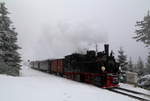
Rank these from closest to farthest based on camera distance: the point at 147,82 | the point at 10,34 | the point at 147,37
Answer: the point at 147,82 → the point at 10,34 → the point at 147,37

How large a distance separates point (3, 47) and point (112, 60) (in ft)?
40.2

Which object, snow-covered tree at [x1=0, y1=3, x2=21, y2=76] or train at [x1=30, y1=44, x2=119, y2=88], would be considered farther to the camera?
snow-covered tree at [x1=0, y1=3, x2=21, y2=76]

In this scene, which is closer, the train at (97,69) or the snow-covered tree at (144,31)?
the train at (97,69)

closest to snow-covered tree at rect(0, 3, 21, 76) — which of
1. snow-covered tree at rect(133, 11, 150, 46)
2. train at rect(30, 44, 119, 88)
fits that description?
train at rect(30, 44, 119, 88)

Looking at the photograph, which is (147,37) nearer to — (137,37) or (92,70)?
(137,37)

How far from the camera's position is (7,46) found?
17.6m

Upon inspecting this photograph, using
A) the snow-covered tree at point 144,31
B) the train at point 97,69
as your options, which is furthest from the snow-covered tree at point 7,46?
the snow-covered tree at point 144,31

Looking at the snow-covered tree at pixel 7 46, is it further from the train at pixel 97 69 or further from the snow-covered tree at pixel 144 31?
the snow-covered tree at pixel 144 31

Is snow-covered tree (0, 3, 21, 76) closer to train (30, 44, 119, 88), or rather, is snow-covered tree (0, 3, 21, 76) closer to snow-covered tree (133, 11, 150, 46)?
train (30, 44, 119, 88)

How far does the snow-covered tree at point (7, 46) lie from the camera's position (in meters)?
17.1

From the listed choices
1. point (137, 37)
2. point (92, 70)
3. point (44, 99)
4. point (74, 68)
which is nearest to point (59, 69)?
point (74, 68)

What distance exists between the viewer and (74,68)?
1725cm

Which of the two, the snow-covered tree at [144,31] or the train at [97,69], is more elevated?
the snow-covered tree at [144,31]

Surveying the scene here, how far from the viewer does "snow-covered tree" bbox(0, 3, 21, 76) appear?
56.0ft
